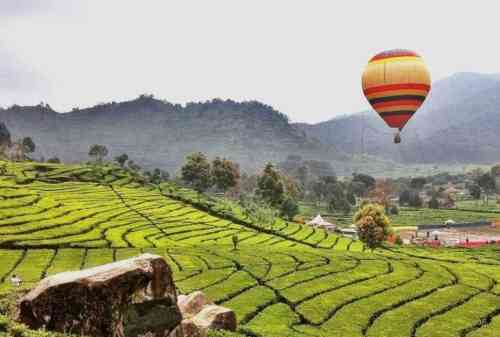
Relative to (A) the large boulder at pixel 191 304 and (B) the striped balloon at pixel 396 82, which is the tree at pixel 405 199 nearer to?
(B) the striped balloon at pixel 396 82

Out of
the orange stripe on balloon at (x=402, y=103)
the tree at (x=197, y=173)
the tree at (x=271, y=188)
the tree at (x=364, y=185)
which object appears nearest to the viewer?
the orange stripe on balloon at (x=402, y=103)

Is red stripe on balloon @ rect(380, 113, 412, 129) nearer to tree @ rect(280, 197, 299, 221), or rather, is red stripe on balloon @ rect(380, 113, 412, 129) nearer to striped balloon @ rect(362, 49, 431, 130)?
striped balloon @ rect(362, 49, 431, 130)

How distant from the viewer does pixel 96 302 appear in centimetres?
1445

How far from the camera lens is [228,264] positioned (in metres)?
42.9

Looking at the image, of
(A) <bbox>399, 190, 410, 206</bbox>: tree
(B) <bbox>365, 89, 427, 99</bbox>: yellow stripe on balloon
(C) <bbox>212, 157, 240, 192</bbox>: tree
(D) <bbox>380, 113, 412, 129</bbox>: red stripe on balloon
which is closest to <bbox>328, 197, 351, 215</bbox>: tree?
(A) <bbox>399, 190, 410, 206</bbox>: tree

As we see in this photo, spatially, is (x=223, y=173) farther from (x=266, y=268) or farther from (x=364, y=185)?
(x=364, y=185)

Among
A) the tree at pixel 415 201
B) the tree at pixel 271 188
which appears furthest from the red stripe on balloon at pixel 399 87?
the tree at pixel 415 201

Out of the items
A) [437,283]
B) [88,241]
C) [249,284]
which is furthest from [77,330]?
[88,241]

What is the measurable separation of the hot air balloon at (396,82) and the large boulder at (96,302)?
3842 centimetres

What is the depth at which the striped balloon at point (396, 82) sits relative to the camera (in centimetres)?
4841

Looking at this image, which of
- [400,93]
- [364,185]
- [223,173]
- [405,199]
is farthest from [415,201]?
[400,93]

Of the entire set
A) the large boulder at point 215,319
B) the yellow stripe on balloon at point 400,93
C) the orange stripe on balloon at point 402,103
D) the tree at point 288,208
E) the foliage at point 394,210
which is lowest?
the foliage at point 394,210

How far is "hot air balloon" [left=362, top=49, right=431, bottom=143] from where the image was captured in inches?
1906

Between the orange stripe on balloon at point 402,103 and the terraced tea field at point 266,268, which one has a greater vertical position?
the orange stripe on balloon at point 402,103
